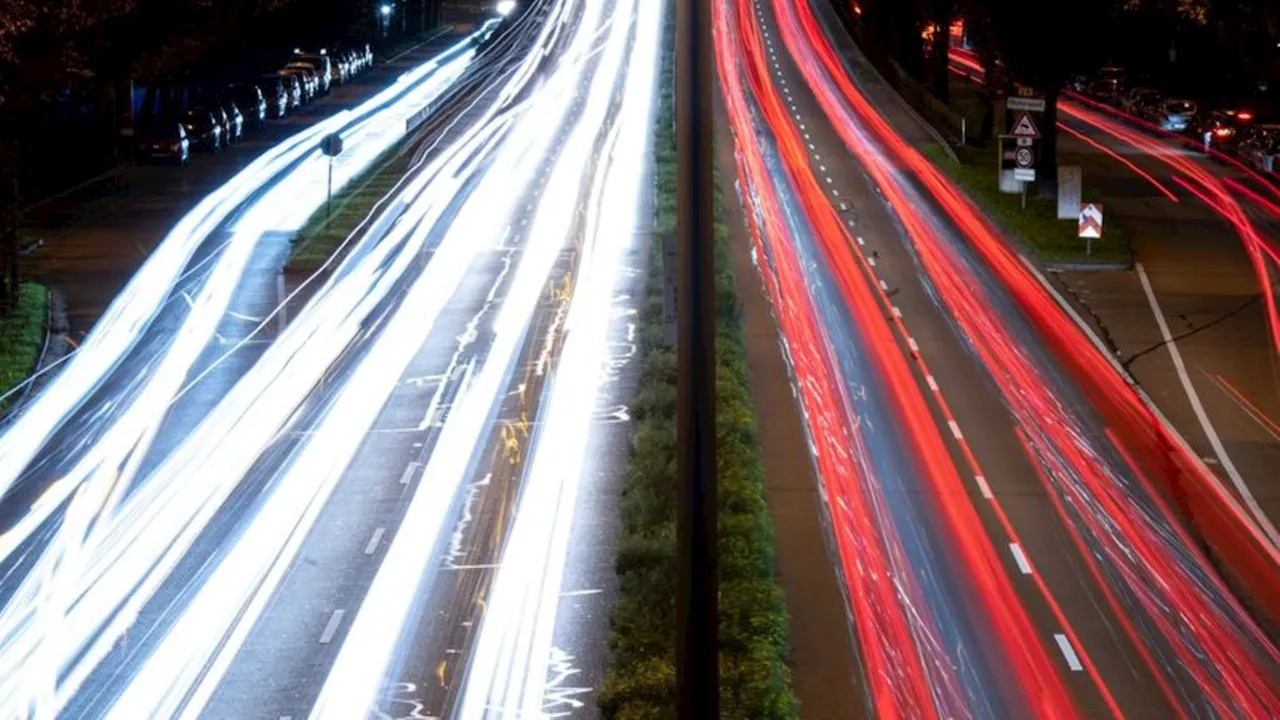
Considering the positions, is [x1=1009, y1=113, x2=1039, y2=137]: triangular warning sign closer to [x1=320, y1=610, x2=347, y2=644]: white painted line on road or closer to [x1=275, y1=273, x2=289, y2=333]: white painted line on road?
[x1=275, y1=273, x2=289, y2=333]: white painted line on road

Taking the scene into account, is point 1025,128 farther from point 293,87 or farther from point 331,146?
point 293,87

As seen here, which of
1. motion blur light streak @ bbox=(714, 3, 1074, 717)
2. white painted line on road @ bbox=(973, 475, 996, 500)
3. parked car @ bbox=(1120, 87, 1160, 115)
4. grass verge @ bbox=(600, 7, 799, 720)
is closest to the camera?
grass verge @ bbox=(600, 7, 799, 720)

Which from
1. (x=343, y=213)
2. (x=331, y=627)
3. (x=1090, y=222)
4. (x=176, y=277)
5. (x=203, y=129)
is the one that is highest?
(x=203, y=129)

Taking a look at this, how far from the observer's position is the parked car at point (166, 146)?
50.6 m

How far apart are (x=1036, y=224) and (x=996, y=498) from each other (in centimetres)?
1912

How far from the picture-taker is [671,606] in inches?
648

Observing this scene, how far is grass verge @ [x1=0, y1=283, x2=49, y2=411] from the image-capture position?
89.8 feet

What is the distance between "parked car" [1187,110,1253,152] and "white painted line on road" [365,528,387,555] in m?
39.6

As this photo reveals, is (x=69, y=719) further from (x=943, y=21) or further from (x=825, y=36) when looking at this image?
(x=825, y=36)

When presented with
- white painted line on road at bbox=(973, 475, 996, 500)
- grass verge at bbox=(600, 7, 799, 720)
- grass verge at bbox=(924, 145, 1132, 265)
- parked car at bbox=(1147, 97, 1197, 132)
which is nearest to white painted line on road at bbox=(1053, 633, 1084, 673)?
grass verge at bbox=(600, 7, 799, 720)

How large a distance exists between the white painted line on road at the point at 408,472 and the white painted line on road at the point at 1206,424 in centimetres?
1046

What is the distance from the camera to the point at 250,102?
59906 millimetres

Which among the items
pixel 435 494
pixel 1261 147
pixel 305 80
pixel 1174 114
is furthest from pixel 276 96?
pixel 435 494

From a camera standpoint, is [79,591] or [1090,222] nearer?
[79,591]
